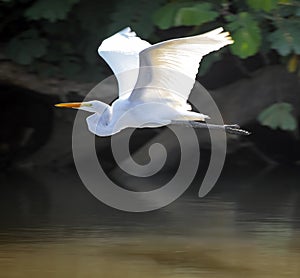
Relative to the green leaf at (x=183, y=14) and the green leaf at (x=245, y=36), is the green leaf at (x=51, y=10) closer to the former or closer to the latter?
the green leaf at (x=183, y=14)

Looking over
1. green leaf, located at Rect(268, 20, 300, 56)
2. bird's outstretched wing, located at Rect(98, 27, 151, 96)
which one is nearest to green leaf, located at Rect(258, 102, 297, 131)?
green leaf, located at Rect(268, 20, 300, 56)

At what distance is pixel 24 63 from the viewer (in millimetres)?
6613

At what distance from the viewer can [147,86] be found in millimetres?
4715

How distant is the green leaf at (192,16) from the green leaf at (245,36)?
208mm

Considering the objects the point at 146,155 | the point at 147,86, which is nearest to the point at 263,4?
the point at 147,86

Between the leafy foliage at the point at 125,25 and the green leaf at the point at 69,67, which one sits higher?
the leafy foliage at the point at 125,25

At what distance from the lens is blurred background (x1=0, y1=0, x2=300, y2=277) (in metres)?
4.73

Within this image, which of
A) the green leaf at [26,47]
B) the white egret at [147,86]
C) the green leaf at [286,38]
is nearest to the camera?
the white egret at [147,86]

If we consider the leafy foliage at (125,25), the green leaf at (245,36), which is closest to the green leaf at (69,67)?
the leafy foliage at (125,25)

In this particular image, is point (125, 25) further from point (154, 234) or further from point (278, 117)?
point (154, 234)

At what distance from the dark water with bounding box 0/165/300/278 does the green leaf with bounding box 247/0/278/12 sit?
4.40 feet

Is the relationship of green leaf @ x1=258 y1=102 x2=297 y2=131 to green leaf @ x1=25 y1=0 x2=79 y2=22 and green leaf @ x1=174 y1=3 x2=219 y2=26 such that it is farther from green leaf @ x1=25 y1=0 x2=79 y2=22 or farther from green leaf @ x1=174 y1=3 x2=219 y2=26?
green leaf @ x1=25 y1=0 x2=79 y2=22

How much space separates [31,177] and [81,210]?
1.66m

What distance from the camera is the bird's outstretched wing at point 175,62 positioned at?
4184mm
